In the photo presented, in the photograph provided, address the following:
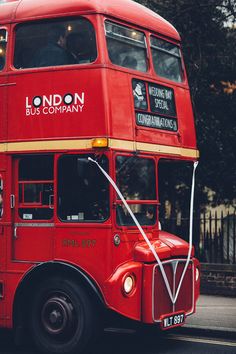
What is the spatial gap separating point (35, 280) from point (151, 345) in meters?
1.94

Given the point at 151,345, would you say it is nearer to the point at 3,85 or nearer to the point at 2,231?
the point at 2,231

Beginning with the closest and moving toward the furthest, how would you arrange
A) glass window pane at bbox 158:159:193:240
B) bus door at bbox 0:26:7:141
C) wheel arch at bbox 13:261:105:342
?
1. wheel arch at bbox 13:261:105:342
2. bus door at bbox 0:26:7:141
3. glass window pane at bbox 158:159:193:240

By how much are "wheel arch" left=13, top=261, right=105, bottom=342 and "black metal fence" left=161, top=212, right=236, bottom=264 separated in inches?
222

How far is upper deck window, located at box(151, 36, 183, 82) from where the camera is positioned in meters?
10.9

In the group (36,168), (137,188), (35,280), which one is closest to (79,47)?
(36,168)

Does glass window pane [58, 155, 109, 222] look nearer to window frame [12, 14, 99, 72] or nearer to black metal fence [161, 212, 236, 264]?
window frame [12, 14, 99, 72]

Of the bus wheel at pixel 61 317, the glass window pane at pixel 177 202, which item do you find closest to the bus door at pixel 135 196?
the bus wheel at pixel 61 317

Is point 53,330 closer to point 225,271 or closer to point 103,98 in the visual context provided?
point 103,98

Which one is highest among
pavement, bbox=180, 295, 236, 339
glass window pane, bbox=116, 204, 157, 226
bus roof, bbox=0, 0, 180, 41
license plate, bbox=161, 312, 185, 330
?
bus roof, bbox=0, 0, 180, 41

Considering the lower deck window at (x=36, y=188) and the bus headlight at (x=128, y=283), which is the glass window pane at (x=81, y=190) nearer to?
the lower deck window at (x=36, y=188)

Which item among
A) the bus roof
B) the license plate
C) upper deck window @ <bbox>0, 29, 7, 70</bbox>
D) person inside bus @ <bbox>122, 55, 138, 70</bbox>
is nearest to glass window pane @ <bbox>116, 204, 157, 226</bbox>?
the license plate

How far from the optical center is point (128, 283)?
9578 mm

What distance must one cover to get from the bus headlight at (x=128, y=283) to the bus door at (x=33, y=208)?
107 centimetres

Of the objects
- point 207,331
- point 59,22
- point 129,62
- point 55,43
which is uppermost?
point 59,22
